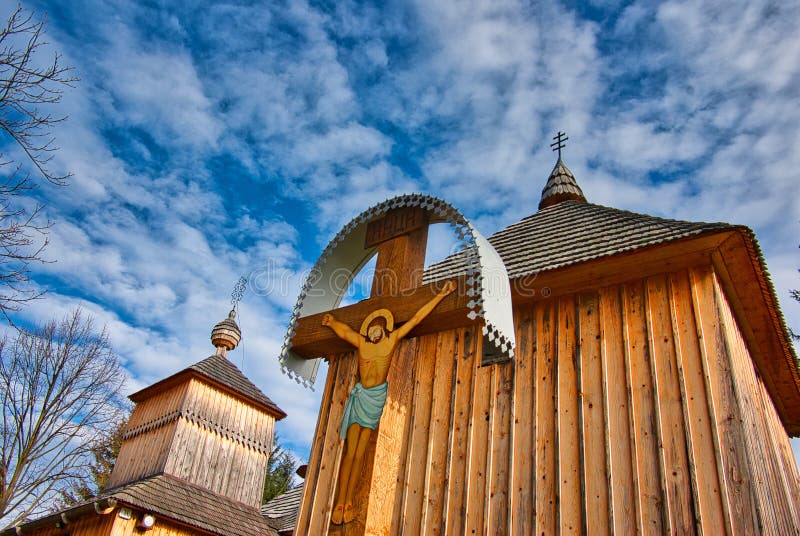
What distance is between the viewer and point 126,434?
19766 mm

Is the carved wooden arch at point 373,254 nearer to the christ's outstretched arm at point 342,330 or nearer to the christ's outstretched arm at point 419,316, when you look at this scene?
the christ's outstretched arm at point 419,316

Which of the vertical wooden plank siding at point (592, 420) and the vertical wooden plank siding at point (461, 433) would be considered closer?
the vertical wooden plank siding at point (592, 420)

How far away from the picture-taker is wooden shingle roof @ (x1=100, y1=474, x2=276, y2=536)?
14422 millimetres

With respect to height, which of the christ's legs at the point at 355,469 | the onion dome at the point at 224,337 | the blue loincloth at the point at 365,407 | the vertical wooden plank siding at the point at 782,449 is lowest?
the christ's legs at the point at 355,469

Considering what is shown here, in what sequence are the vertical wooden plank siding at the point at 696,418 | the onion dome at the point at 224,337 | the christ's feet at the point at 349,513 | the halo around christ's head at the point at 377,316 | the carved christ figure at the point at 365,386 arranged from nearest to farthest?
1. the christ's feet at the point at 349,513
2. the carved christ figure at the point at 365,386
3. the halo around christ's head at the point at 377,316
4. the vertical wooden plank siding at the point at 696,418
5. the onion dome at the point at 224,337

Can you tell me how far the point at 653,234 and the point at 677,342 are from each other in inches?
45.1

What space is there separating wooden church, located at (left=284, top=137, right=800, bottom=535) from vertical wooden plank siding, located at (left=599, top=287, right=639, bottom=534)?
0.01m

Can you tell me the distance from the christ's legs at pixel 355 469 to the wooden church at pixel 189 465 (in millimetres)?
12413

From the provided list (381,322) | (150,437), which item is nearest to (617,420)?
(381,322)

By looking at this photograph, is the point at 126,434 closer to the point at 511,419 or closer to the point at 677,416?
the point at 511,419

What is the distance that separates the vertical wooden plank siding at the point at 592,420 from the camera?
4.80m

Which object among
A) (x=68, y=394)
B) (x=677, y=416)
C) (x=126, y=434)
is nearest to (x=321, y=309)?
(x=677, y=416)

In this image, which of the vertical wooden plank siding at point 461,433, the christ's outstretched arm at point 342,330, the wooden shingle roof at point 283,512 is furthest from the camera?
the wooden shingle roof at point 283,512

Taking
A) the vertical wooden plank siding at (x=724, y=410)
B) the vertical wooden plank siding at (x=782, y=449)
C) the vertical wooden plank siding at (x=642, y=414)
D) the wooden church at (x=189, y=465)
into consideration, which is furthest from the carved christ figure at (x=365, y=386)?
the wooden church at (x=189, y=465)
